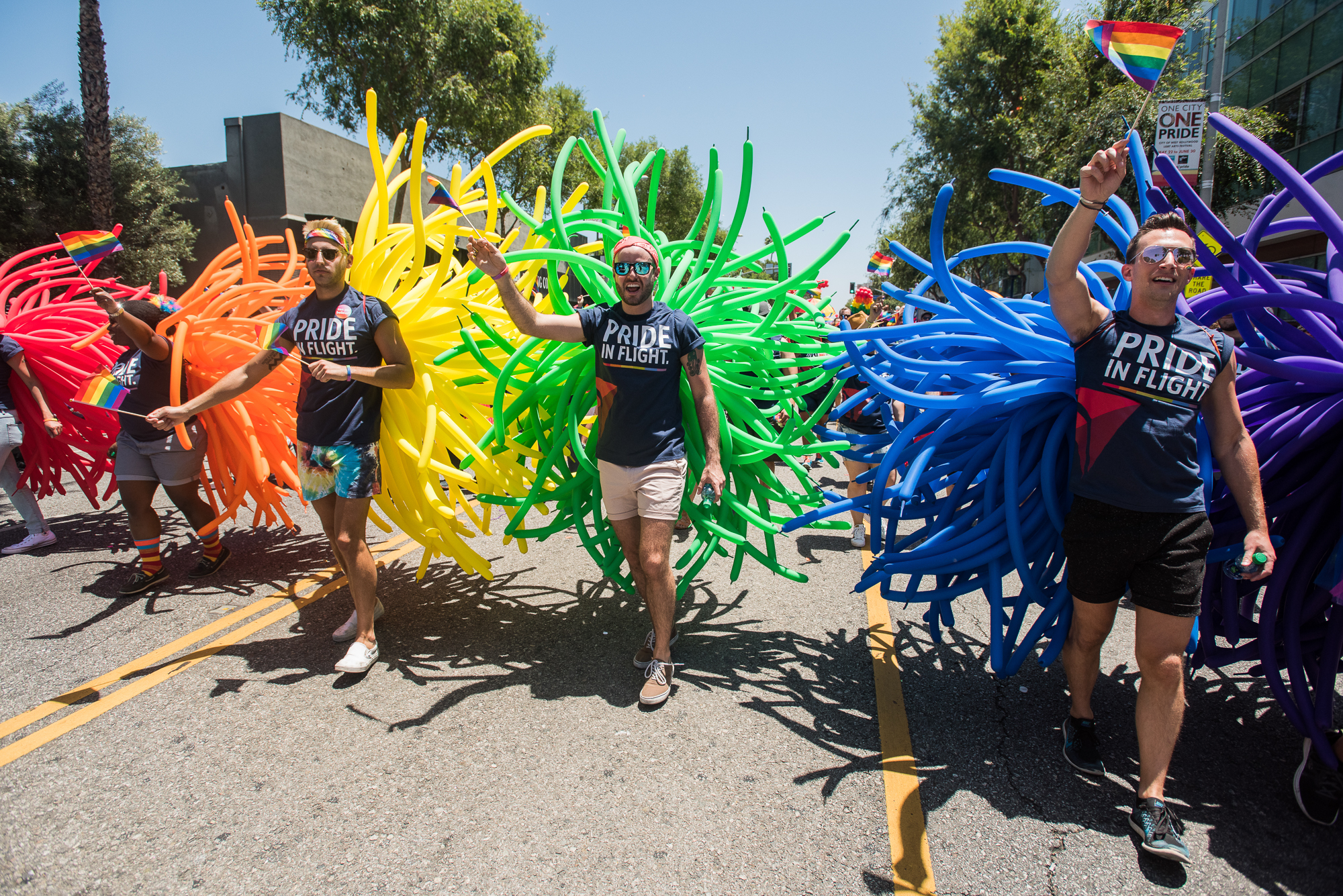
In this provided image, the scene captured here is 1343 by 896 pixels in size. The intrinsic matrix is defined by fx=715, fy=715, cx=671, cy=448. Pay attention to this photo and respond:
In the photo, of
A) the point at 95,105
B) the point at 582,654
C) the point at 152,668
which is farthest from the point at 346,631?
the point at 95,105

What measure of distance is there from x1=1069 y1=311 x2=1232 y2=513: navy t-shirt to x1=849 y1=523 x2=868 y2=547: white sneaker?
313 centimetres

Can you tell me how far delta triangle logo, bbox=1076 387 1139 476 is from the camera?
85.5 inches

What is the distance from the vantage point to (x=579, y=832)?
2.18 meters

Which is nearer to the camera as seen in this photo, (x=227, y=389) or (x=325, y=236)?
(x=325, y=236)

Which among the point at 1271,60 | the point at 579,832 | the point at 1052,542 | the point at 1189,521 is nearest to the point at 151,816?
the point at 579,832

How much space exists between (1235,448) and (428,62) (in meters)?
15.7

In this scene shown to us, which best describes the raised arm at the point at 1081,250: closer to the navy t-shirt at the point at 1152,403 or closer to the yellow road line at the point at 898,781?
the navy t-shirt at the point at 1152,403

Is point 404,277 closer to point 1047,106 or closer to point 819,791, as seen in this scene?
point 819,791

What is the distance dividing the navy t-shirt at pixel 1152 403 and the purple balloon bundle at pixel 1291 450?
10.0 inches

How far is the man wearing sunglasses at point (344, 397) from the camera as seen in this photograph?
123 inches

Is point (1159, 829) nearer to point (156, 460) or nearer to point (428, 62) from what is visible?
point (156, 460)

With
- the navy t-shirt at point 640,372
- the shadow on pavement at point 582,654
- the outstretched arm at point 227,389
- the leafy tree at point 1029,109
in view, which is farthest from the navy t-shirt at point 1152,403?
the leafy tree at point 1029,109

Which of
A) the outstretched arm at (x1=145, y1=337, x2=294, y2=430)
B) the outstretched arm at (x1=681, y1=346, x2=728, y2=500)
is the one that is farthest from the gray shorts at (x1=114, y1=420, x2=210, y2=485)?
the outstretched arm at (x1=681, y1=346, x2=728, y2=500)

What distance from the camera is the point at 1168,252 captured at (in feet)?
6.75
